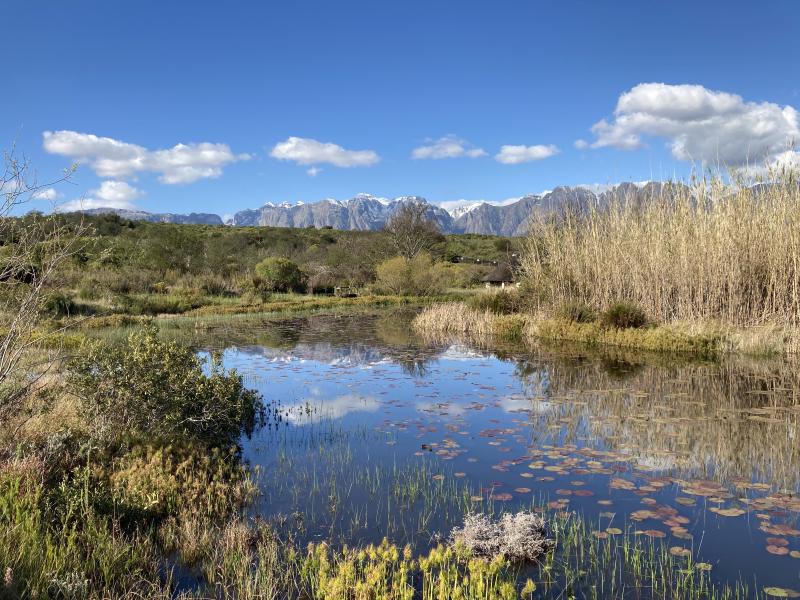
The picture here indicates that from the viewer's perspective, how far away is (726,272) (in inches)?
570

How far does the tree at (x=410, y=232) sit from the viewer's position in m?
52.0

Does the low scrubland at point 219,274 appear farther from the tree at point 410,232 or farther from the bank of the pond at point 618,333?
the bank of the pond at point 618,333

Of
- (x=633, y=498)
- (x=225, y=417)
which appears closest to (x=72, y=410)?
(x=225, y=417)

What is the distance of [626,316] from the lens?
54.9ft

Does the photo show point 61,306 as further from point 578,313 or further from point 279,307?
point 578,313

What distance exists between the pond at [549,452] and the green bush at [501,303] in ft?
26.8

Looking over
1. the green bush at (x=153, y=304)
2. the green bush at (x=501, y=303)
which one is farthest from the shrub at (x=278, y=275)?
the green bush at (x=501, y=303)

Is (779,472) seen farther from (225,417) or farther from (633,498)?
(225,417)

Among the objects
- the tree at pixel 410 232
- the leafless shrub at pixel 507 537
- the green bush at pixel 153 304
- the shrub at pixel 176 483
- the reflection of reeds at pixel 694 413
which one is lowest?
the reflection of reeds at pixel 694 413

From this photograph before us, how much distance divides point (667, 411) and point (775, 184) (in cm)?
889

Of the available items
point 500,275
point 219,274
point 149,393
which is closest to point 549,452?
point 149,393

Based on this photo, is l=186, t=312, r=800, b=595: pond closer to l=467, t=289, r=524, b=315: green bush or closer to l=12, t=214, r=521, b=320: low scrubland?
l=467, t=289, r=524, b=315: green bush

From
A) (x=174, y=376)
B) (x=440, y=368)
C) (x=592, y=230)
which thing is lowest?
(x=440, y=368)

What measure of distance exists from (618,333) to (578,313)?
2032 millimetres
